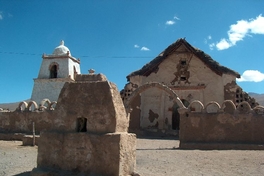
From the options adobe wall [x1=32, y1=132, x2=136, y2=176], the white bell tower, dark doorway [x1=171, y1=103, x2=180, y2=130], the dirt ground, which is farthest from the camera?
the white bell tower

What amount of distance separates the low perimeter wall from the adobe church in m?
6.97

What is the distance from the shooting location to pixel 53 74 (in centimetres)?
3003

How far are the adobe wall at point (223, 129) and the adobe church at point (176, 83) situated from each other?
6.92 metres

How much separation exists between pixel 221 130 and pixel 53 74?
23087mm

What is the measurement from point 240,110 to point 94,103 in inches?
313

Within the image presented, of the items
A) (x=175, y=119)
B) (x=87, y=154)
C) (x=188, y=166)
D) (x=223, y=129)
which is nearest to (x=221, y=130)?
(x=223, y=129)

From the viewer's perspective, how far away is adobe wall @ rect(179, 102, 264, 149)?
417 inches

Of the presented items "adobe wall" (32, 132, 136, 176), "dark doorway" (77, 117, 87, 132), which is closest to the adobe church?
"dark doorway" (77, 117, 87, 132)

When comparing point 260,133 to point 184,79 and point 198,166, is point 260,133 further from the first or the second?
point 184,79

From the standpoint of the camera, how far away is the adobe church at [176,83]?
58.7 feet

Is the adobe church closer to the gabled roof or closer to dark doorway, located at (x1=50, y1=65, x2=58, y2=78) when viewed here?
the gabled roof

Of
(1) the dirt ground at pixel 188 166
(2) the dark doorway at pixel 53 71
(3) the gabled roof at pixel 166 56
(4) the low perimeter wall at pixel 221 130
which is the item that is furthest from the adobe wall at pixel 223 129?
(2) the dark doorway at pixel 53 71

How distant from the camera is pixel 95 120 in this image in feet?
15.7

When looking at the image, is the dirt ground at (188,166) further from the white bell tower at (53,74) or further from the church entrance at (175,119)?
the white bell tower at (53,74)
